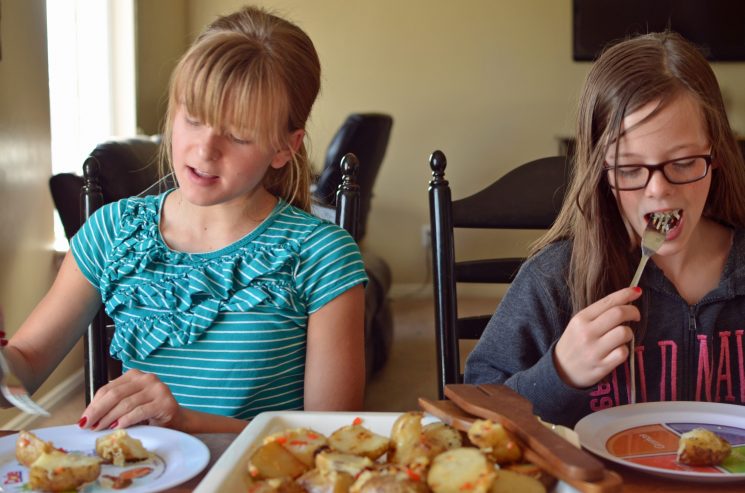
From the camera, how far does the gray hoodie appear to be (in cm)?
122

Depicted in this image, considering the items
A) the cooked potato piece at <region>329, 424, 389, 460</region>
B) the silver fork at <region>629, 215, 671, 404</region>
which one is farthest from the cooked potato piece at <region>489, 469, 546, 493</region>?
the silver fork at <region>629, 215, 671, 404</region>

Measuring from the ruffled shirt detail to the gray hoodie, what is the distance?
0.28 metres

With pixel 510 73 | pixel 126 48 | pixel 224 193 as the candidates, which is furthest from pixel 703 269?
pixel 510 73

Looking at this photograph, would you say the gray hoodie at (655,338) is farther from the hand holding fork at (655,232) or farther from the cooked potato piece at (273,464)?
the cooked potato piece at (273,464)

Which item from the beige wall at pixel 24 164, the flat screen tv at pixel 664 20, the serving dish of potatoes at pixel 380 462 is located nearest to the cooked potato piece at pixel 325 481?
the serving dish of potatoes at pixel 380 462

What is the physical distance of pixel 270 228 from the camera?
1.29 meters

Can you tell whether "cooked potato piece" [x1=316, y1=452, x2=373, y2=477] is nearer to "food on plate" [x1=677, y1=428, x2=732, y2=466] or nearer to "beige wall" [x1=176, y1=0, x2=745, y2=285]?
"food on plate" [x1=677, y1=428, x2=732, y2=466]

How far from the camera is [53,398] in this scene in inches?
128

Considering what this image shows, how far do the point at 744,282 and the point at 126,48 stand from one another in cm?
378

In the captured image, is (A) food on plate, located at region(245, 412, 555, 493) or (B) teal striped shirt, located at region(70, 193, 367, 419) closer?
(A) food on plate, located at region(245, 412, 555, 493)

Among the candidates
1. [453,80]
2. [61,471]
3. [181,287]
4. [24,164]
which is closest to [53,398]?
[24,164]

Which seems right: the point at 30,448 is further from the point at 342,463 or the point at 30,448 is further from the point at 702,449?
the point at 702,449

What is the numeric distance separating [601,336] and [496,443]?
34 centimetres

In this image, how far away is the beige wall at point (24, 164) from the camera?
281 centimetres
